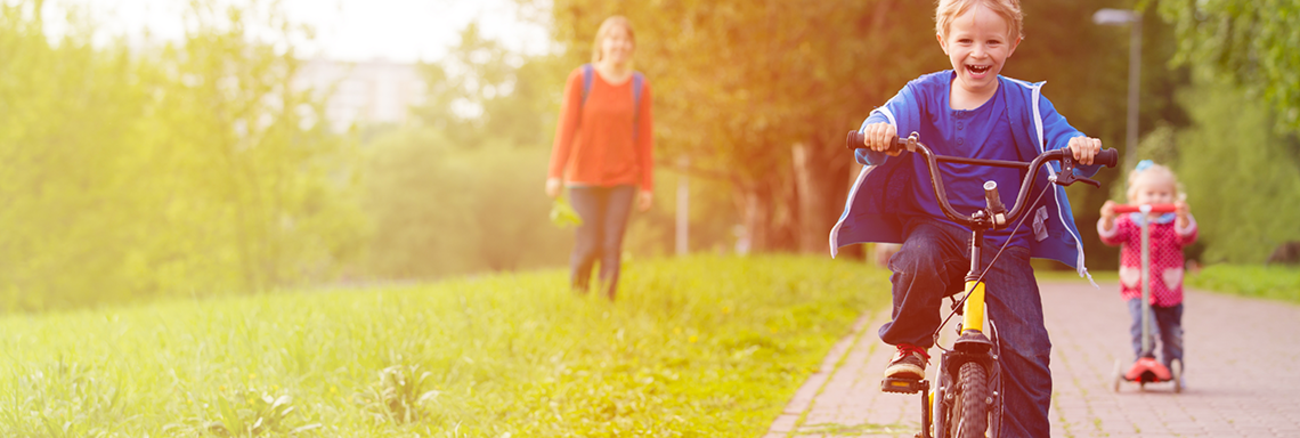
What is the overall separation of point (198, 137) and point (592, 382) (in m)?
20.3

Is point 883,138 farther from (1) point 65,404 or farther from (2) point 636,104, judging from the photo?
(2) point 636,104

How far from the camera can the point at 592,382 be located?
16.5 ft

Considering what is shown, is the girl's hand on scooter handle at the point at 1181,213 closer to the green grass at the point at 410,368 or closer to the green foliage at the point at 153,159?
the green grass at the point at 410,368

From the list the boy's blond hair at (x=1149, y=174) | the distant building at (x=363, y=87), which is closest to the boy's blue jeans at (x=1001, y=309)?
the boy's blond hair at (x=1149, y=174)

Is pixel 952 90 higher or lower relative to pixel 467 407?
higher

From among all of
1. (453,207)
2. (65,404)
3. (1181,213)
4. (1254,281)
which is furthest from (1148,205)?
(453,207)

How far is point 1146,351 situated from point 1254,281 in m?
10.3

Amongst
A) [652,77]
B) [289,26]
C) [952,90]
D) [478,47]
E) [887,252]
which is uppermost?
[478,47]

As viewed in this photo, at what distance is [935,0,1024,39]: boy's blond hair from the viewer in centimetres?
312

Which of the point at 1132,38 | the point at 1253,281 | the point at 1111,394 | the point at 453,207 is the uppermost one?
the point at 1132,38

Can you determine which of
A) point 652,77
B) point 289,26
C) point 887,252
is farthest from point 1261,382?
point 289,26

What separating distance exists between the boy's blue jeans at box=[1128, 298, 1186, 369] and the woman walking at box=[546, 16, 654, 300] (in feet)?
10.0

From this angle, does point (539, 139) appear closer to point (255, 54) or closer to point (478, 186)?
point (478, 186)

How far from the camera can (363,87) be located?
125188 millimetres
